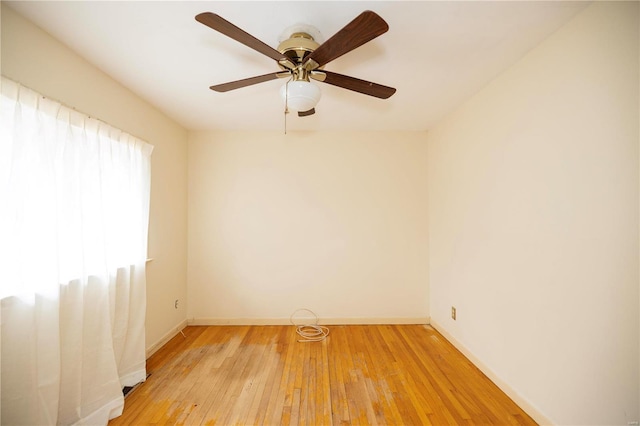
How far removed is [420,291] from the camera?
10.9ft

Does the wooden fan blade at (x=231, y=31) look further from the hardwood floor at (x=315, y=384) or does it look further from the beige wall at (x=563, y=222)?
the hardwood floor at (x=315, y=384)

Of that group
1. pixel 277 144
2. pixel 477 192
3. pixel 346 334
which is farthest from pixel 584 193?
pixel 277 144

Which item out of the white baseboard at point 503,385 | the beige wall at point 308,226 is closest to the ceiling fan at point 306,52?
the beige wall at point 308,226

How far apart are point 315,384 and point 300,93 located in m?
2.14

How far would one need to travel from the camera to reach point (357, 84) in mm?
1634

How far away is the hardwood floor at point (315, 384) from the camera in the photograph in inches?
68.0

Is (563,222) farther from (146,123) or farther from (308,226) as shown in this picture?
(146,123)

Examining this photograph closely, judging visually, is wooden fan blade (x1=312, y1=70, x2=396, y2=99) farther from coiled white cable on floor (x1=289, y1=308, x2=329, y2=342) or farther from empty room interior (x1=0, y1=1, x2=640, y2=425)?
coiled white cable on floor (x1=289, y1=308, x2=329, y2=342)

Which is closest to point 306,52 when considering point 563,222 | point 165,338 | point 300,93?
point 300,93

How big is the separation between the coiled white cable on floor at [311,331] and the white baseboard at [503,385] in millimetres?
1372

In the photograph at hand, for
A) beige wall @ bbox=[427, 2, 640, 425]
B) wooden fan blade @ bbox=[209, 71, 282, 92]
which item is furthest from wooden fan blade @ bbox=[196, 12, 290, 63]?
beige wall @ bbox=[427, 2, 640, 425]

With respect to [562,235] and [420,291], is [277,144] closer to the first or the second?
[420,291]

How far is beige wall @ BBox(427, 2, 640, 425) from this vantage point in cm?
124

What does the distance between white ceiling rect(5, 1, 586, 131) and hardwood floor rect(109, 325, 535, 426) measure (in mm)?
2419
